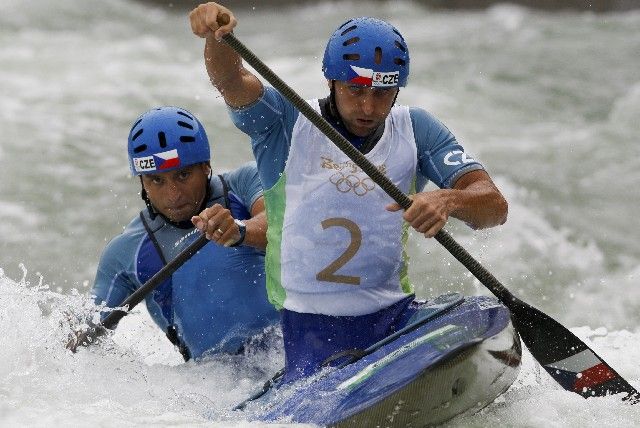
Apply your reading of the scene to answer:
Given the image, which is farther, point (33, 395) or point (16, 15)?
point (16, 15)

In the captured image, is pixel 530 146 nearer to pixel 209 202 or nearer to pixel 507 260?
pixel 507 260

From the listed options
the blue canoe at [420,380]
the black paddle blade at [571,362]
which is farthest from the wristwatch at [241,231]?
the black paddle blade at [571,362]

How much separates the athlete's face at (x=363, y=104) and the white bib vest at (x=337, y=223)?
0.32 feet

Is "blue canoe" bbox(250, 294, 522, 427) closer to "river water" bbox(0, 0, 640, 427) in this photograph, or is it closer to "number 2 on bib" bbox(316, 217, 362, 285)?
"river water" bbox(0, 0, 640, 427)

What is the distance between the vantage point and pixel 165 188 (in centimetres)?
480

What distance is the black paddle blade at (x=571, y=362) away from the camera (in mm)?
4258

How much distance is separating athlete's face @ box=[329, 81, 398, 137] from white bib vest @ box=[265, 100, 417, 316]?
0.10 m

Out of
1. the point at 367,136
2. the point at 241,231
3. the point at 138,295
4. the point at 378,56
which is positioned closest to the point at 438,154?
the point at 367,136

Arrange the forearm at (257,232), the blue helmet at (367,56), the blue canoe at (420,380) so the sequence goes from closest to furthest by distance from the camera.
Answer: the blue canoe at (420,380) < the blue helmet at (367,56) < the forearm at (257,232)

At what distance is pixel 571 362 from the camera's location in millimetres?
4277

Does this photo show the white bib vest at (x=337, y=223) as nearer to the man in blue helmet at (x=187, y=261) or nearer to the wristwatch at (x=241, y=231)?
the wristwatch at (x=241, y=231)

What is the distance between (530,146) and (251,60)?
8.63 meters

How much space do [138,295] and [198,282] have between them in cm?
25

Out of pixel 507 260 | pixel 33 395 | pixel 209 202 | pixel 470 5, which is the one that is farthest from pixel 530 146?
pixel 33 395
